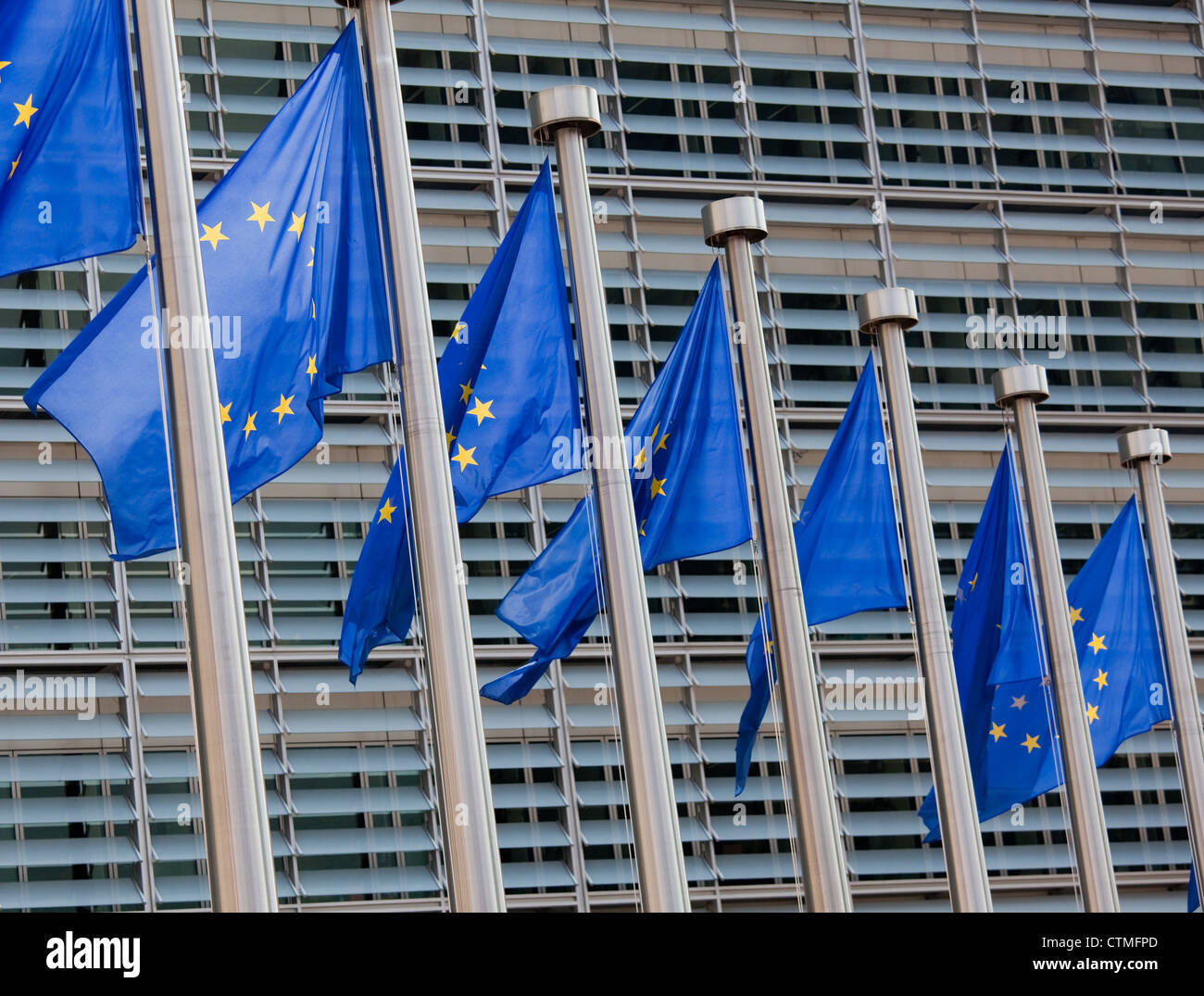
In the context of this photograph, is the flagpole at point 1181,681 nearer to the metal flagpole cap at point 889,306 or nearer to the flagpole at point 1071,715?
the flagpole at point 1071,715

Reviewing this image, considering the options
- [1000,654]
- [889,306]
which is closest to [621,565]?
[889,306]

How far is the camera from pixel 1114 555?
19.1 meters

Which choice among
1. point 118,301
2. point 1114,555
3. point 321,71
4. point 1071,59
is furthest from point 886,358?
point 1071,59

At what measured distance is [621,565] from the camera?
1299cm

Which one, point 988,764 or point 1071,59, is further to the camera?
point 1071,59

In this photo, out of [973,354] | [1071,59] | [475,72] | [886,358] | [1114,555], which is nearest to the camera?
[886,358]

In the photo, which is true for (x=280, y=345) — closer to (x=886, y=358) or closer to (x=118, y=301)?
(x=118, y=301)

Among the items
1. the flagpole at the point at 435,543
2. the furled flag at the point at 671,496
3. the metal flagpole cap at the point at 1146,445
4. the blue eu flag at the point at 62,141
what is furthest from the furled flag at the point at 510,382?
the metal flagpole cap at the point at 1146,445

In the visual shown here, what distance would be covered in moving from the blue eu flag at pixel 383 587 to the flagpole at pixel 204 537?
84.9 inches

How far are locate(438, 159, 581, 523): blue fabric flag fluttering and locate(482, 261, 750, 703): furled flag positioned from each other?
0.76 metres

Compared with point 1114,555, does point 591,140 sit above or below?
above

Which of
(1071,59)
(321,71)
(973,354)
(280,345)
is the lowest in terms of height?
(280,345)
